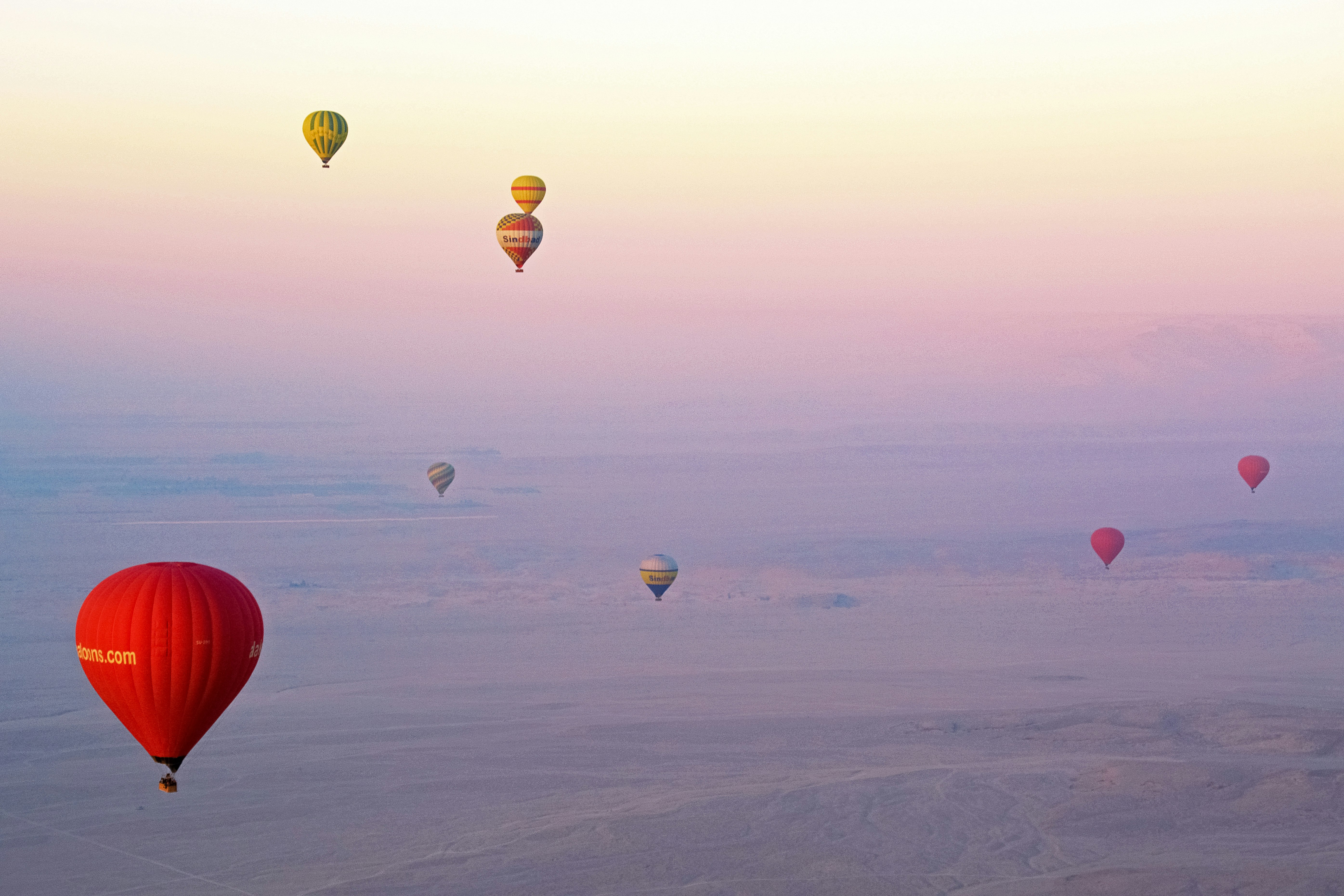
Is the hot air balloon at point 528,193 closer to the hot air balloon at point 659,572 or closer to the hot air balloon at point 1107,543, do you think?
the hot air balloon at point 659,572

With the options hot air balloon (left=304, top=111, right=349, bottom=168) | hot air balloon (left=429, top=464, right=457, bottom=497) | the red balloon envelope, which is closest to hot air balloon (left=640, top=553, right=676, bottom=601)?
hot air balloon (left=429, top=464, right=457, bottom=497)

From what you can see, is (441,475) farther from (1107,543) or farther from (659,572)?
(1107,543)

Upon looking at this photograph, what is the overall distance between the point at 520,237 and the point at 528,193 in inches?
105

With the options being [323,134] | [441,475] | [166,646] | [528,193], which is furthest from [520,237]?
[441,475]

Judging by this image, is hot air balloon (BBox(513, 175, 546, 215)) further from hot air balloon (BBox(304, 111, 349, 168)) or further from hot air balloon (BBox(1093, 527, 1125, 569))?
hot air balloon (BBox(1093, 527, 1125, 569))

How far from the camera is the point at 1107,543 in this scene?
129250mm

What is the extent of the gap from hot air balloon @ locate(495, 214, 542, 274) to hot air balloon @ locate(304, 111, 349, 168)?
11.9 metres

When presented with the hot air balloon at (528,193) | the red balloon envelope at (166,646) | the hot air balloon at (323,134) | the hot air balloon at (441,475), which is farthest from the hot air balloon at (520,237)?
the hot air balloon at (441,475)

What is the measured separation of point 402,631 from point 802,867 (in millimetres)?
101347

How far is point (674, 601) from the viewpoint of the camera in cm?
19775

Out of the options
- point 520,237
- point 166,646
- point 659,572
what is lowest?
point 659,572

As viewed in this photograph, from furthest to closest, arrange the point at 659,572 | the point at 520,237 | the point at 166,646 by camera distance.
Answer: the point at 659,572, the point at 520,237, the point at 166,646

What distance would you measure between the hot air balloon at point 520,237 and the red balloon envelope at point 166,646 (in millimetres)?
39319

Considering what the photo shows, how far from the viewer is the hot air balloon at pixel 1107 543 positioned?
128 meters
